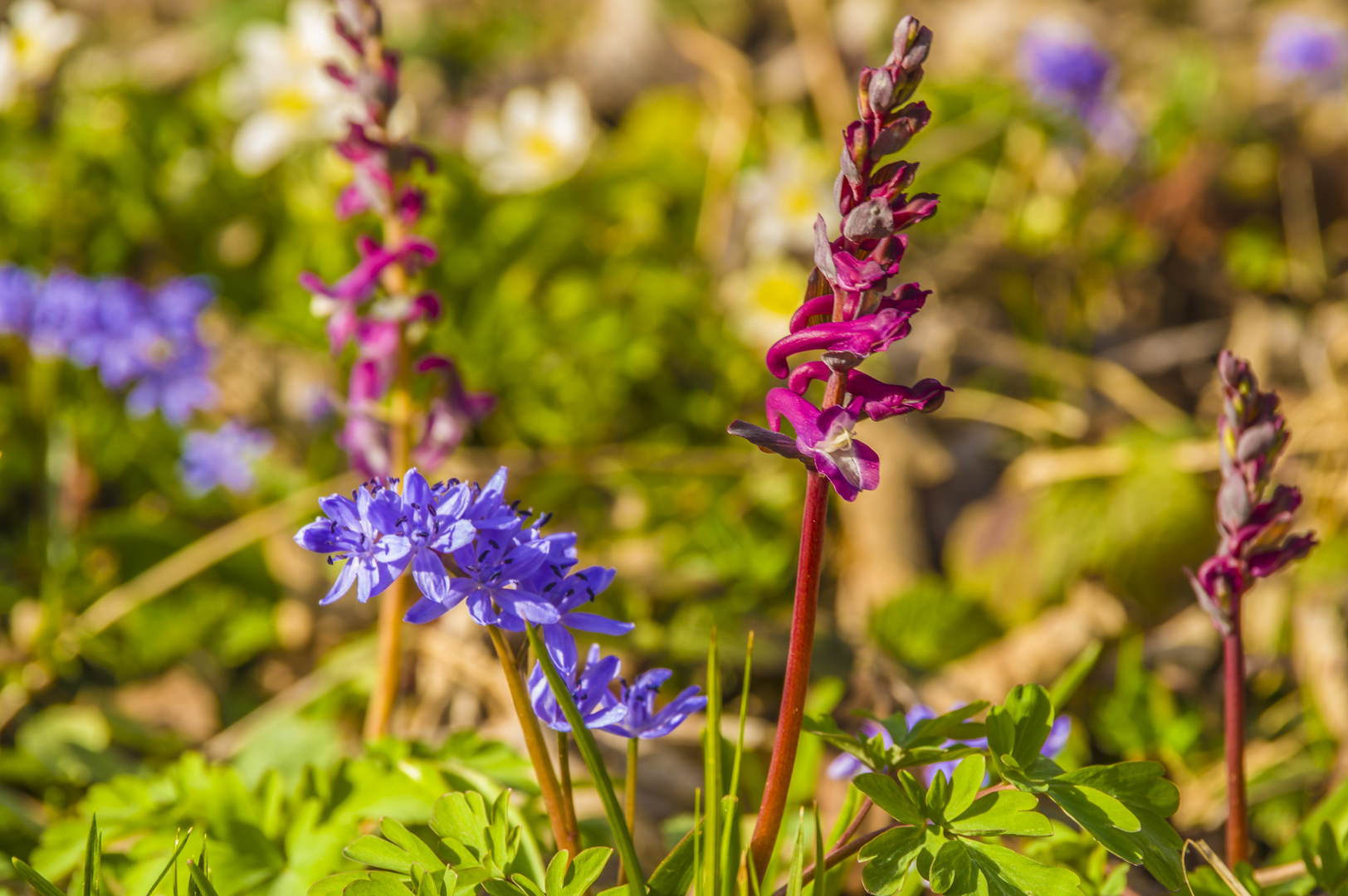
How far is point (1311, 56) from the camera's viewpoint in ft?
16.6

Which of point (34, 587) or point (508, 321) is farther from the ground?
point (508, 321)

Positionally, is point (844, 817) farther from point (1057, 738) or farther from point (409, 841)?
point (409, 841)

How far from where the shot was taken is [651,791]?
8.30 feet

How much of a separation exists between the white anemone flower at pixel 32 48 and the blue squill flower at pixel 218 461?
8.03ft

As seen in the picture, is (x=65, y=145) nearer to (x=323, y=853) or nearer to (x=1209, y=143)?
(x=323, y=853)

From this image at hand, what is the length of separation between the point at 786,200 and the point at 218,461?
2.71m

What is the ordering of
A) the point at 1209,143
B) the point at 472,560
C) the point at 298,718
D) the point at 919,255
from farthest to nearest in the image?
the point at 1209,143
the point at 919,255
the point at 298,718
the point at 472,560

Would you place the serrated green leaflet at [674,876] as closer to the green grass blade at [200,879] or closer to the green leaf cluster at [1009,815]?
the green leaf cluster at [1009,815]

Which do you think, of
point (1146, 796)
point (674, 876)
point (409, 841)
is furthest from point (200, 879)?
point (1146, 796)

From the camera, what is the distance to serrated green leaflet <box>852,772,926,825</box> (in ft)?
4.42

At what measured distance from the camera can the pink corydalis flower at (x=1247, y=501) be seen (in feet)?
5.24

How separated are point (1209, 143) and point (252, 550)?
5.12 metres

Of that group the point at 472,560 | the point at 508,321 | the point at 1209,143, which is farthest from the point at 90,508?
the point at 1209,143

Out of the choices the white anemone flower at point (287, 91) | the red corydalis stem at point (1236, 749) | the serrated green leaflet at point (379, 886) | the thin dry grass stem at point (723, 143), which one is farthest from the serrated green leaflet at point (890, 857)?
the white anemone flower at point (287, 91)
